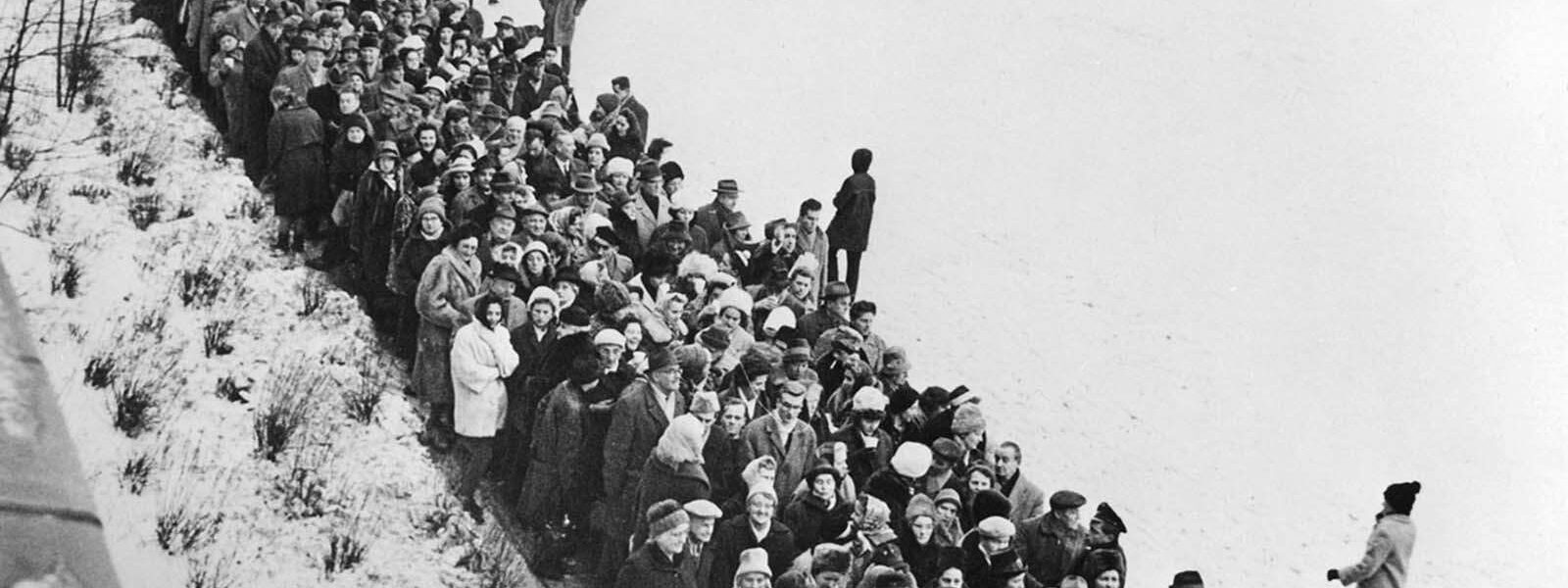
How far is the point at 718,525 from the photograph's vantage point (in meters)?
6.73

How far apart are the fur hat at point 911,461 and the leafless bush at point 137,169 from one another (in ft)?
20.9

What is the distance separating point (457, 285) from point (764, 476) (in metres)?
2.29

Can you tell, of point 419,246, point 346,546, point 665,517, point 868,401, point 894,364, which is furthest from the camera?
point 894,364

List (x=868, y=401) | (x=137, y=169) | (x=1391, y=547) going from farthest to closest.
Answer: (x=137, y=169) < (x=1391, y=547) < (x=868, y=401)

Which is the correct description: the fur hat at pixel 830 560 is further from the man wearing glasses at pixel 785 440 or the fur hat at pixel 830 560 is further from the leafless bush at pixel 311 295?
the leafless bush at pixel 311 295

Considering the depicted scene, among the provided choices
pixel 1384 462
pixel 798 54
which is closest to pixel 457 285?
pixel 1384 462

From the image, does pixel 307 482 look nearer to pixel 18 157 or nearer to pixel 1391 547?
pixel 18 157

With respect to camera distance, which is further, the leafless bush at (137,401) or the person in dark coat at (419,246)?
the person in dark coat at (419,246)

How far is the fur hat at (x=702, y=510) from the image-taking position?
644 centimetres

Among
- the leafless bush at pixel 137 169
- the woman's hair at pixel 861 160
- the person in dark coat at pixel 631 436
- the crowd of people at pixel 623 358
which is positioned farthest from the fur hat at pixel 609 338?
the woman's hair at pixel 861 160

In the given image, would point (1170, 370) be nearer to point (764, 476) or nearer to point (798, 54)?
point (764, 476)

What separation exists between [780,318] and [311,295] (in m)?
3.07

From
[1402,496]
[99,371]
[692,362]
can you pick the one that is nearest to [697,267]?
[692,362]

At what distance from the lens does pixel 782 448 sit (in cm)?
737
